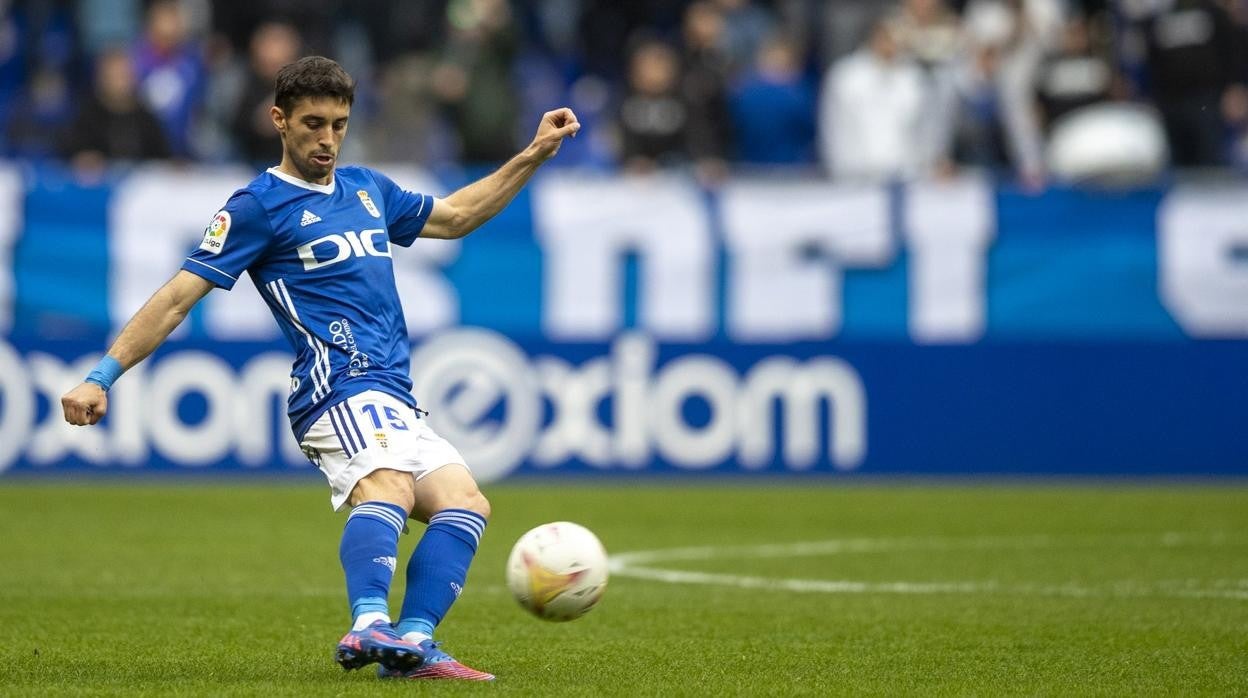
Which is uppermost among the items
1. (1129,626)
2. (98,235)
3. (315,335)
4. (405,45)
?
(405,45)

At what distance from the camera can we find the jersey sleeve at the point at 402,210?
713 centimetres

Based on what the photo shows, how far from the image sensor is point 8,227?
1535cm

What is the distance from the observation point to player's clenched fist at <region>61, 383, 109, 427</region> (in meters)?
6.14

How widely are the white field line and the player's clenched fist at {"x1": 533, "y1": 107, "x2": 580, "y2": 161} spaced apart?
117 inches

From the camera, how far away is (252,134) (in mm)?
16828

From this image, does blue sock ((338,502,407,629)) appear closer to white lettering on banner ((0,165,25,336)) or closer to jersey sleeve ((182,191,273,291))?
jersey sleeve ((182,191,273,291))

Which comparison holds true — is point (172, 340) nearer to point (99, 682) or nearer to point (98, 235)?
point (98, 235)

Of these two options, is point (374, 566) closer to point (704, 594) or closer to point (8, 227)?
point (704, 594)

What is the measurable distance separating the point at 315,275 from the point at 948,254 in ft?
32.2

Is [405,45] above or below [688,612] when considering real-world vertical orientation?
above

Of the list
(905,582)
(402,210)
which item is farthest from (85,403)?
(905,582)

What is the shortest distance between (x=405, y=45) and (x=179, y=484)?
7.47 meters

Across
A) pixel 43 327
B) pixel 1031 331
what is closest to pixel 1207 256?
pixel 1031 331

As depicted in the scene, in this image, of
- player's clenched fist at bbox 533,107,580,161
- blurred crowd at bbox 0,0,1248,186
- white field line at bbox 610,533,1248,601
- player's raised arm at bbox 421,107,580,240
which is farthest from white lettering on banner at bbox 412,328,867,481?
player's clenched fist at bbox 533,107,580,161
